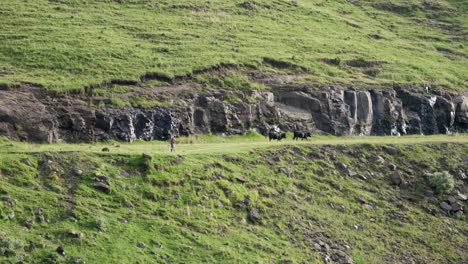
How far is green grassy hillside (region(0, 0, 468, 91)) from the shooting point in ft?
188

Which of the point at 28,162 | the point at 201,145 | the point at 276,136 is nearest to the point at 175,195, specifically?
the point at 28,162

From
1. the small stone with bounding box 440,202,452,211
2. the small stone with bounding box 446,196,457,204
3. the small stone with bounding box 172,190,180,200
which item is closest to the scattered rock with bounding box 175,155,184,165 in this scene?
the small stone with bounding box 172,190,180,200

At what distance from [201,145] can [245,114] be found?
8240 millimetres

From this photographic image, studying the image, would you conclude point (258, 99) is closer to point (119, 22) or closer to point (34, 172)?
point (119, 22)

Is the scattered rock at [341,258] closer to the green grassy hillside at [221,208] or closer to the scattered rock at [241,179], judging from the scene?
the green grassy hillside at [221,208]

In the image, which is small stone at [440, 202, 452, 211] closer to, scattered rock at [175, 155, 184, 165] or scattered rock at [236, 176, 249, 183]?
scattered rock at [236, 176, 249, 183]

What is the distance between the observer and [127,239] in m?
35.2

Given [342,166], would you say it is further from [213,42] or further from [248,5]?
[248,5]

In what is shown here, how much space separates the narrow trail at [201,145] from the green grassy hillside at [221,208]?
0.28 m

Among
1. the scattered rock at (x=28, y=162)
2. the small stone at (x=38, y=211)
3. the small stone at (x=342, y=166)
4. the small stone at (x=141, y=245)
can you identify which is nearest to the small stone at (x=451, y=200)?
the small stone at (x=342, y=166)

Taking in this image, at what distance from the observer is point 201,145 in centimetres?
4925

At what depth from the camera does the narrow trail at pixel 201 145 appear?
136 ft

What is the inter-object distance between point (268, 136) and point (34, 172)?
71.0 ft

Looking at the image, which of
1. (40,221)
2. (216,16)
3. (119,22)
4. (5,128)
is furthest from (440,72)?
(40,221)
